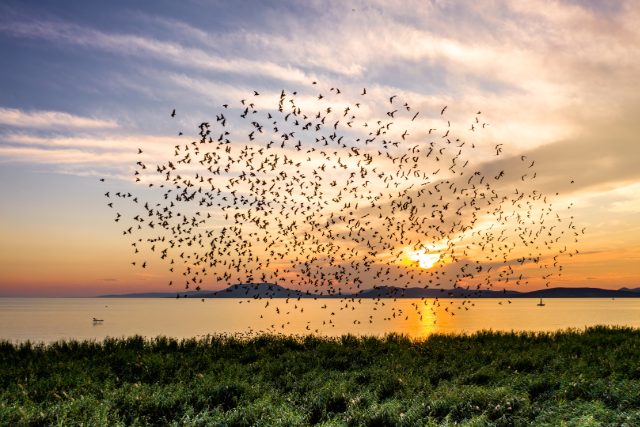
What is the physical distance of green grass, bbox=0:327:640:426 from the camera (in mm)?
12664

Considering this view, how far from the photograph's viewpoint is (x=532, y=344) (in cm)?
2666

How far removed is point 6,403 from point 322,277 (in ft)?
66.9

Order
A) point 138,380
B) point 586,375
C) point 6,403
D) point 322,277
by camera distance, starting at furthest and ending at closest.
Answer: point 322,277 → point 138,380 → point 586,375 → point 6,403

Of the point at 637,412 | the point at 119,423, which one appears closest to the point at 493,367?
the point at 637,412

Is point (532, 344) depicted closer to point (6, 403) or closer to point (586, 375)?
point (586, 375)

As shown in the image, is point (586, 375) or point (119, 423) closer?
point (119, 423)

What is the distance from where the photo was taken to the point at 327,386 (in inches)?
Result: 645

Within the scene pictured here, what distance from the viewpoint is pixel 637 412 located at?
11.9 metres

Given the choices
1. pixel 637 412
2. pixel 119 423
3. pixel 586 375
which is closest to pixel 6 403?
pixel 119 423

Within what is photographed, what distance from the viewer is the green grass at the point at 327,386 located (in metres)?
12.7

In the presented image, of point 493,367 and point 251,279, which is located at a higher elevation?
point 251,279

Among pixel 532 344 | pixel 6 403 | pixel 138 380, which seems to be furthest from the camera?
pixel 532 344

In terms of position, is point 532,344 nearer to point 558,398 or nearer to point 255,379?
point 558,398

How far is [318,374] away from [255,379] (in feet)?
9.97
